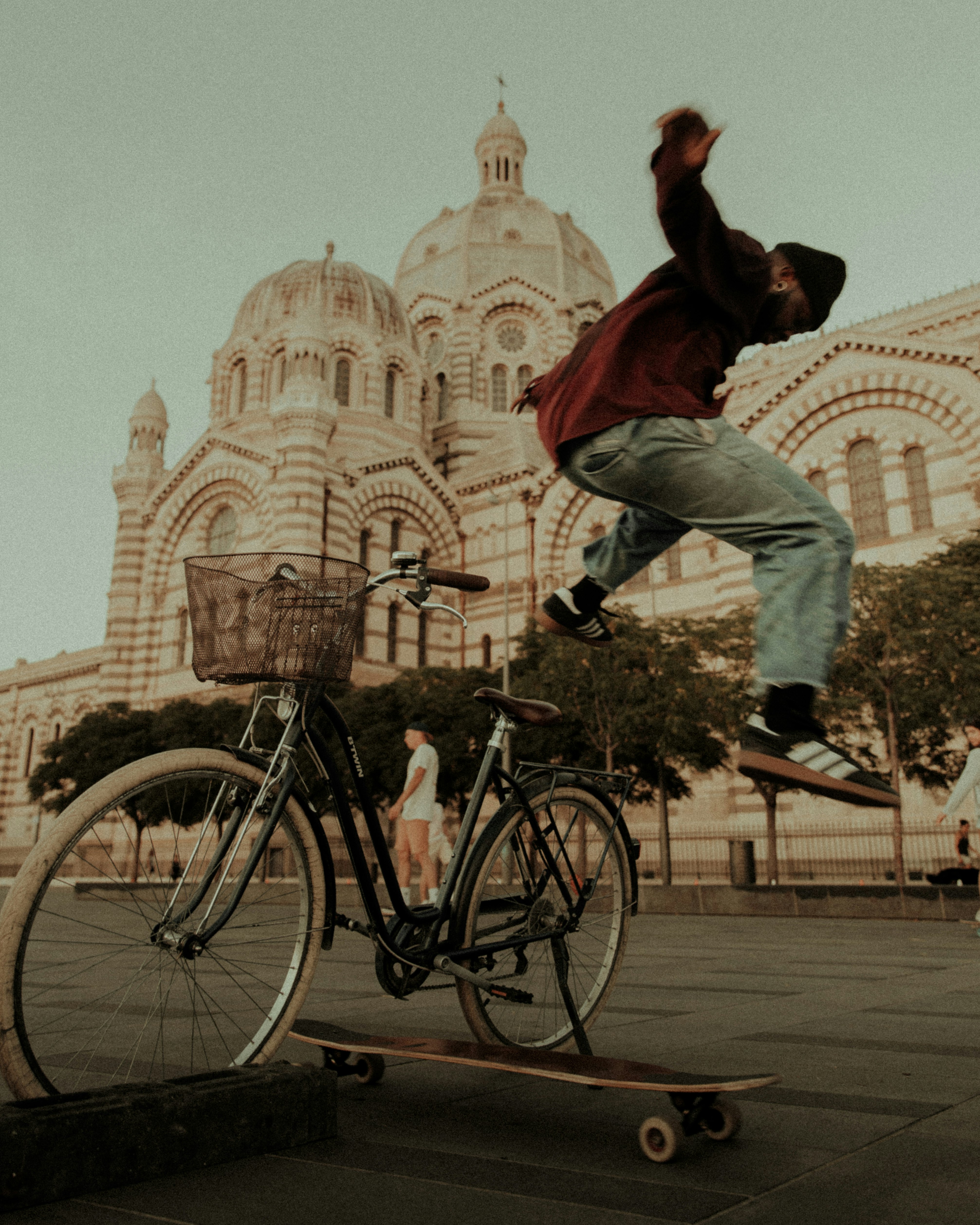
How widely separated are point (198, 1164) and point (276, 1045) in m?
0.56

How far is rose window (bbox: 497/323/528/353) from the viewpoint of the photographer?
145 ft

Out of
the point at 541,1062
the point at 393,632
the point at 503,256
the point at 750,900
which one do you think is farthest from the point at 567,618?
the point at 503,256

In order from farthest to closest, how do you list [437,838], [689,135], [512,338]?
[512,338] < [437,838] < [689,135]

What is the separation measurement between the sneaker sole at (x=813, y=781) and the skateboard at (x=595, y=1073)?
2.02ft

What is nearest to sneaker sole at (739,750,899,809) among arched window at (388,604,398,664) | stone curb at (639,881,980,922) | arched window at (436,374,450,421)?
stone curb at (639,881,980,922)

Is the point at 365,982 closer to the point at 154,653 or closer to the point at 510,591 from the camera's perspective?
the point at 510,591

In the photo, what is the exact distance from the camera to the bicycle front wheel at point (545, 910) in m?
2.90

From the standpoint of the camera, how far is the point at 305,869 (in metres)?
2.77

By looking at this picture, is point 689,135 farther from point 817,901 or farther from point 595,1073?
point 817,901

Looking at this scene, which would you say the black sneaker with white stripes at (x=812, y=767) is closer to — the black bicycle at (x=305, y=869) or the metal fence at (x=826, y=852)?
the black bicycle at (x=305, y=869)

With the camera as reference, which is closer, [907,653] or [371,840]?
[371,840]

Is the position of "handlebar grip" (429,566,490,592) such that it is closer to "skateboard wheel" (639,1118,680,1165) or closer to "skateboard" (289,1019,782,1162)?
"skateboard" (289,1019,782,1162)

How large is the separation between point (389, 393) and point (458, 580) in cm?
3663

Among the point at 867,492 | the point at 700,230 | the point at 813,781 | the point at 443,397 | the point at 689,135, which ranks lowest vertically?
the point at 813,781
